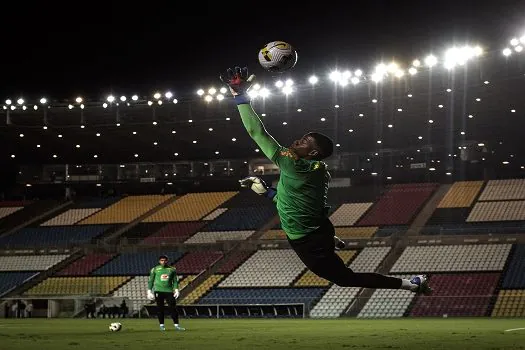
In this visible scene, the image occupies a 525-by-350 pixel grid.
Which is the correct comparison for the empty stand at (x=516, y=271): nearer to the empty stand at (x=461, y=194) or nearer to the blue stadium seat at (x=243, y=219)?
the empty stand at (x=461, y=194)

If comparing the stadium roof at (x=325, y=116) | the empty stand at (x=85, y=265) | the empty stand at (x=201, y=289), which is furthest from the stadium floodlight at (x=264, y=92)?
the empty stand at (x=85, y=265)

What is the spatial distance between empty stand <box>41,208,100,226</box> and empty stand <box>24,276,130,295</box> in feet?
37.8

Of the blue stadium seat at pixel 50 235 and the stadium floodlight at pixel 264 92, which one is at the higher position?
the stadium floodlight at pixel 264 92

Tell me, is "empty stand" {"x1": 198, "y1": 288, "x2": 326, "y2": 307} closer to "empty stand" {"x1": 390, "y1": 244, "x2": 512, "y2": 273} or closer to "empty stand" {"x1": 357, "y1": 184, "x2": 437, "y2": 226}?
"empty stand" {"x1": 390, "y1": 244, "x2": 512, "y2": 273}

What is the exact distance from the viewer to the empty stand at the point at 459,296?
101 feet

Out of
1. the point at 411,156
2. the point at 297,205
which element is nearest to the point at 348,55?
the point at 411,156

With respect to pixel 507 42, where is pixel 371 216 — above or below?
below

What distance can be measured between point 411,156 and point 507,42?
1852 centimetres

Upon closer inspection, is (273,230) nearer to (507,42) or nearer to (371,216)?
(371,216)

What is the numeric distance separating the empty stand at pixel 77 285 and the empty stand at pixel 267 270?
6711mm

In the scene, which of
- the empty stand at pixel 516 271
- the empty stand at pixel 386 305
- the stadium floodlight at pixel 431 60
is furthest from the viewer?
the stadium floodlight at pixel 431 60

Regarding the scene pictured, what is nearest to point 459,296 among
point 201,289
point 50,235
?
point 201,289

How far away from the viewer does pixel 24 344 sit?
44.3 ft

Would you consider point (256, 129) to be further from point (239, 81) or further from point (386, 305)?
point (386, 305)
